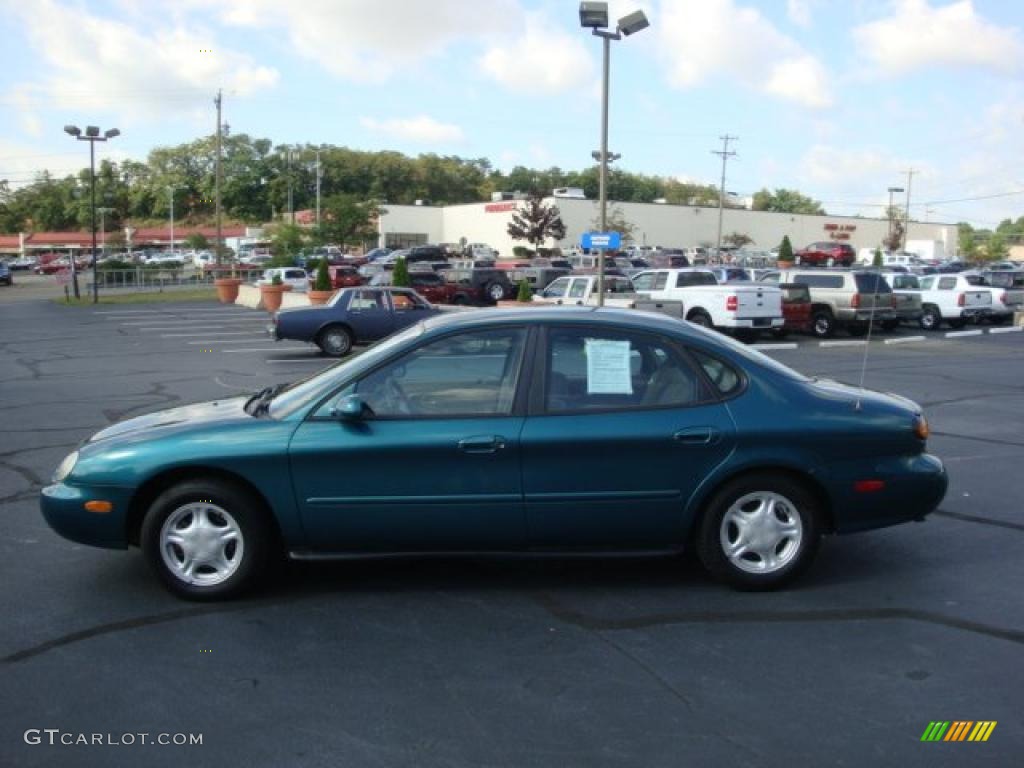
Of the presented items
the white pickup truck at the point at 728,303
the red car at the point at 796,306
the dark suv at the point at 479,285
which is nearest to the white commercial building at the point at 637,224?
the dark suv at the point at 479,285

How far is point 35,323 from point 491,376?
100 ft

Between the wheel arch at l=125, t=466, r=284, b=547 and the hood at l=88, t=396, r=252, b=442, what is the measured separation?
28 cm

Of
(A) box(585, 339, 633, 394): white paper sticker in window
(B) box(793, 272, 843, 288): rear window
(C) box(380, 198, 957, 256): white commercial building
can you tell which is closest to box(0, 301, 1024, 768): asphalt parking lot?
(A) box(585, 339, 633, 394): white paper sticker in window

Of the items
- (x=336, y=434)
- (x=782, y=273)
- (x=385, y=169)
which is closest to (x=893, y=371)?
(x=782, y=273)

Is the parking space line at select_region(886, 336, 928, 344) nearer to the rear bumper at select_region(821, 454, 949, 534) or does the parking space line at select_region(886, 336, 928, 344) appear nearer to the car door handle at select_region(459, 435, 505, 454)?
the rear bumper at select_region(821, 454, 949, 534)

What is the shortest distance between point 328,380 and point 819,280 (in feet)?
75.8

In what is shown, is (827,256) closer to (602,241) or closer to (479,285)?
(479,285)

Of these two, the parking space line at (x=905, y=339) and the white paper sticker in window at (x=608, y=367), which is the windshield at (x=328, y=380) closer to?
the white paper sticker in window at (x=608, y=367)

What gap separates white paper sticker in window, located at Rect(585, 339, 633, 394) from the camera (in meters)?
5.11

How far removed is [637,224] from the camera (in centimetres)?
8850

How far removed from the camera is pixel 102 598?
5160 millimetres

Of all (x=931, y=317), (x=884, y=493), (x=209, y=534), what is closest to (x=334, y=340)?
(x=209, y=534)

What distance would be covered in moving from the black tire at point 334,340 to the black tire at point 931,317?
18043 millimetres

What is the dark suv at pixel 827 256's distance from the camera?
209ft
